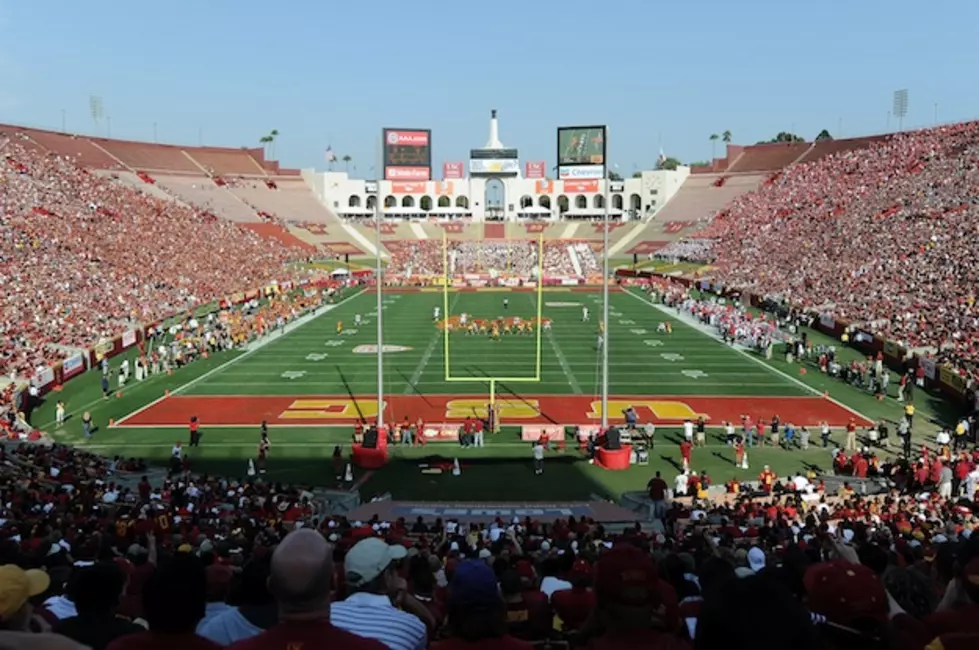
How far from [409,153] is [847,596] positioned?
8069 centimetres

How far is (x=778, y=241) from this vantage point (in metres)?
58.6

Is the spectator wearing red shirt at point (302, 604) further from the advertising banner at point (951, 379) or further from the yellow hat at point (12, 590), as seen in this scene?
the advertising banner at point (951, 379)

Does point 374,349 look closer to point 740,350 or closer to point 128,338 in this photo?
point 128,338

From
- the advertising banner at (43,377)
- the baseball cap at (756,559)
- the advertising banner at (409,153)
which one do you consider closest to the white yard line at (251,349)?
the advertising banner at (43,377)

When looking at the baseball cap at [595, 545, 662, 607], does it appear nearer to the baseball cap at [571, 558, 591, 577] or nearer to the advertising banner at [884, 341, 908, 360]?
the baseball cap at [571, 558, 591, 577]

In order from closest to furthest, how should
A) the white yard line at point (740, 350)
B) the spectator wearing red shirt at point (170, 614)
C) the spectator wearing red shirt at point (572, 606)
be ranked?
1. the spectator wearing red shirt at point (170, 614)
2. the spectator wearing red shirt at point (572, 606)
3. the white yard line at point (740, 350)

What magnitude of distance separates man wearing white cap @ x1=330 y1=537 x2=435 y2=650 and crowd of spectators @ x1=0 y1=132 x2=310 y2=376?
1012 inches

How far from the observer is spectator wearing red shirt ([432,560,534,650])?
2.96 m

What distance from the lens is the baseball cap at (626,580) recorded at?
2982 millimetres

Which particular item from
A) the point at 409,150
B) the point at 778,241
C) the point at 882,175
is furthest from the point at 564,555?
the point at 409,150

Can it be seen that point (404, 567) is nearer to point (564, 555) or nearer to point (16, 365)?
point (564, 555)

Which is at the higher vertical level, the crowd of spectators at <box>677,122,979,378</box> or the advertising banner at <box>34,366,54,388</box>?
the crowd of spectators at <box>677,122,979,378</box>

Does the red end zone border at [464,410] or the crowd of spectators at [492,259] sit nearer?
the red end zone border at [464,410]

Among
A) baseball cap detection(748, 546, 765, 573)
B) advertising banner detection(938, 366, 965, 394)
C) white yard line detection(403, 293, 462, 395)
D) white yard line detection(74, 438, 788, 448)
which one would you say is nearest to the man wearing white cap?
baseball cap detection(748, 546, 765, 573)
